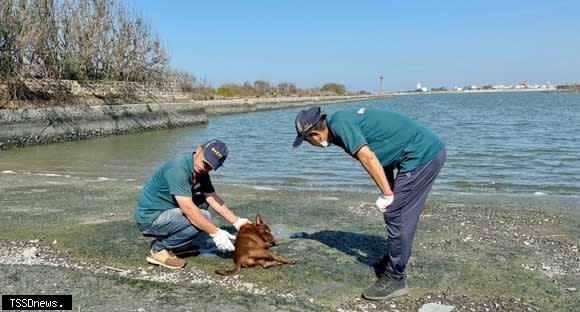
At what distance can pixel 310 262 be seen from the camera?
5516 mm

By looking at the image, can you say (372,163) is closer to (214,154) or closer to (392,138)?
(392,138)

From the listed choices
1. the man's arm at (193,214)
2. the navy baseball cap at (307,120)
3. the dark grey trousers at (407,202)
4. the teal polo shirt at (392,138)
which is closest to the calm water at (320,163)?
the man's arm at (193,214)

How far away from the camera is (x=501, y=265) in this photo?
5.51 meters

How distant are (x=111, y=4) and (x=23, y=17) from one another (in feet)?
41.9

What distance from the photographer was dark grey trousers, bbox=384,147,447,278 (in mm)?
4430

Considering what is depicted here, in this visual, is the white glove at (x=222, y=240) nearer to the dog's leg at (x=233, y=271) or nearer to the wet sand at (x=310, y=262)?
the dog's leg at (x=233, y=271)

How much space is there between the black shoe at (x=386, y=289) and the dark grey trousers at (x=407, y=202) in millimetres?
270

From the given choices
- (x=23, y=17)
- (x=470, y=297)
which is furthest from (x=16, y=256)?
(x=23, y=17)

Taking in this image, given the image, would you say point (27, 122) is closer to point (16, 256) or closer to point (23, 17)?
point (23, 17)

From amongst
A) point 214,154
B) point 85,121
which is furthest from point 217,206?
point 85,121

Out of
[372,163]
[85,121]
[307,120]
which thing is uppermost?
[307,120]

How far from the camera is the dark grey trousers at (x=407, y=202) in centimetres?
443

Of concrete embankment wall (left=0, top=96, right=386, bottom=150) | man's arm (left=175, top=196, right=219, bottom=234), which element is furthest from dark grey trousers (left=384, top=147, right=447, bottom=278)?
concrete embankment wall (left=0, top=96, right=386, bottom=150)

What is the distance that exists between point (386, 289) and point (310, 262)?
1.11 meters
